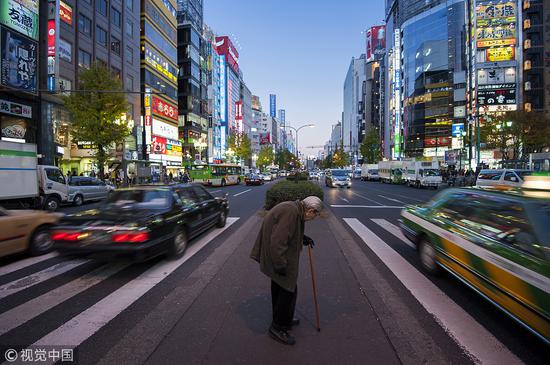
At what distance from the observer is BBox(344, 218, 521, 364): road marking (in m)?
3.00

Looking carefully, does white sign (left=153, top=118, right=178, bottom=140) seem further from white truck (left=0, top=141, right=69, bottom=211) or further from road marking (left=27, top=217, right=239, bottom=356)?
road marking (left=27, top=217, right=239, bottom=356)

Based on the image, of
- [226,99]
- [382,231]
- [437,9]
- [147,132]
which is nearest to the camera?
[382,231]

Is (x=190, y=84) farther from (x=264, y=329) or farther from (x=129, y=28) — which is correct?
(x=264, y=329)

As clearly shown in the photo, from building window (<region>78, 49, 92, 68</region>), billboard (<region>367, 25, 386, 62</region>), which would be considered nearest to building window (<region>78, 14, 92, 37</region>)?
building window (<region>78, 49, 92, 68</region>)

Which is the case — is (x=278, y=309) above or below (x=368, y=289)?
above

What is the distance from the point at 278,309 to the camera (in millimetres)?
3217

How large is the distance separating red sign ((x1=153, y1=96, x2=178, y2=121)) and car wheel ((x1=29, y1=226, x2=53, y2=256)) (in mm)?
39985

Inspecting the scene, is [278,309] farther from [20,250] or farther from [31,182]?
[31,182]

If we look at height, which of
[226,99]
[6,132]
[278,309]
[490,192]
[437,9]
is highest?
[437,9]

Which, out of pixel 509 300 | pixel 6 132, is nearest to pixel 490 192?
pixel 509 300

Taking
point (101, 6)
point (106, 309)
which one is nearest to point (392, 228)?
point (106, 309)

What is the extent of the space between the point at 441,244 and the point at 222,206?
6.17 metres

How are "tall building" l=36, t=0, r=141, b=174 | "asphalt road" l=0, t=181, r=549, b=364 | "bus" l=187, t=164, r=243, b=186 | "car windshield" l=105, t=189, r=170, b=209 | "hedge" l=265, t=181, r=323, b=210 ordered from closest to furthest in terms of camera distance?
"asphalt road" l=0, t=181, r=549, b=364
"car windshield" l=105, t=189, r=170, b=209
"hedge" l=265, t=181, r=323, b=210
"tall building" l=36, t=0, r=141, b=174
"bus" l=187, t=164, r=243, b=186

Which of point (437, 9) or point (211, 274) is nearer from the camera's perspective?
point (211, 274)
